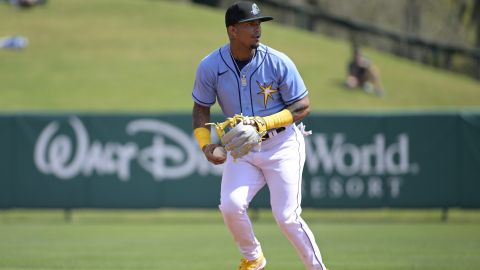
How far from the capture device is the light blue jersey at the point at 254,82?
7754 mm

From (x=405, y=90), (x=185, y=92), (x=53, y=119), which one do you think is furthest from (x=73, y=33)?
(x=53, y=119)

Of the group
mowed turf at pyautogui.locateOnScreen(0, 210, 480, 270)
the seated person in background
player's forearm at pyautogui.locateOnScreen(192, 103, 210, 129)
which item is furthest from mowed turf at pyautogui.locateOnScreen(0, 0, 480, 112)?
player's forearm at pyautogui.locateOnScreen(192, 103, 210, 129)

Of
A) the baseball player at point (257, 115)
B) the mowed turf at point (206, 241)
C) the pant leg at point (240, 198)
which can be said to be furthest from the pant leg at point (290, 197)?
the mowed turf at point (206, 241)

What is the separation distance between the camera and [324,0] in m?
46.2

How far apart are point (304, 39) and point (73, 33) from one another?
31.9ft

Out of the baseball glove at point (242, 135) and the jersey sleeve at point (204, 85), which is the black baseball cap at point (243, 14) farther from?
the baseball glove at point (242, 135)

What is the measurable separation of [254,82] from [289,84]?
0.99ft

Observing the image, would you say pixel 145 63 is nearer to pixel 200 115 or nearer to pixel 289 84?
pixel 200 115

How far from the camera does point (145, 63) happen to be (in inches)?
1353

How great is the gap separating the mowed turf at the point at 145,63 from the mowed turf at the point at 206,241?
34.0ft

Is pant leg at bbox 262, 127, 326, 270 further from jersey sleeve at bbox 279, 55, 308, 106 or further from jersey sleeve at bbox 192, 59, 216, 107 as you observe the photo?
jersey sleeve at bbox 192, 59, 216, 107

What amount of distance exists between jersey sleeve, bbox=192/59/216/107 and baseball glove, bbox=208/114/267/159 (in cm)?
41

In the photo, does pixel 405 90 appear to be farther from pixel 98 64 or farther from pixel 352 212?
pixel 352 212

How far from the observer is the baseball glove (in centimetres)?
746
